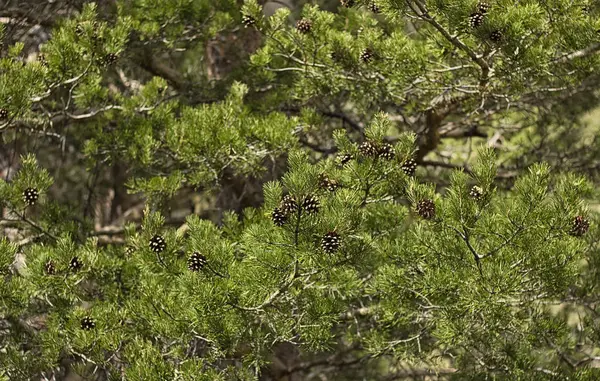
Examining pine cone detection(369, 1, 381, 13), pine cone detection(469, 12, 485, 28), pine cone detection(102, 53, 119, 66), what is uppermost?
pine cone detection(469, 12, 485, 28)

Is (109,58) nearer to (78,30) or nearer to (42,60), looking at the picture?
(78,30)

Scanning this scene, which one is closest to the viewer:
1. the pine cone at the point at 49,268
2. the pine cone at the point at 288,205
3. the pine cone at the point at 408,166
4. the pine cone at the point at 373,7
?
the pine cone at the point at 288,205

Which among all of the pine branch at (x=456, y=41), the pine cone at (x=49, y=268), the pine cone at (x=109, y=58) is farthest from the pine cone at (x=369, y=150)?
the pine cone at (x=109, y=58)

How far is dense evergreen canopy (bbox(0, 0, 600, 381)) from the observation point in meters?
3.08

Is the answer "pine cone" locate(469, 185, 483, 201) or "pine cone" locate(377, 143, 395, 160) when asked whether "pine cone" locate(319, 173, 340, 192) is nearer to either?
"pine cone" locate(377, 143, 395, 160)

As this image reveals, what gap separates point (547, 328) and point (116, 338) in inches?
80.1

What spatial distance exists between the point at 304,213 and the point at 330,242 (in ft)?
0.58

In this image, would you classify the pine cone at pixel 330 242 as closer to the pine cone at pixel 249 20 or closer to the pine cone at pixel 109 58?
the pine cone at pixel 249 20

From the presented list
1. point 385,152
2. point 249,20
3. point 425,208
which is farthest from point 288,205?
point 249,20

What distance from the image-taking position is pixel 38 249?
3688 mm

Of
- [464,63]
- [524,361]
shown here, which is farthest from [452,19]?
[524,361]

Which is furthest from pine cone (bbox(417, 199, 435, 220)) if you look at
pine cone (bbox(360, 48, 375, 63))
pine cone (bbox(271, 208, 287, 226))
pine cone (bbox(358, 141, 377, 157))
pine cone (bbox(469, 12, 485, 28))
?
pine cone (bbox(360, 48, 375, 63))

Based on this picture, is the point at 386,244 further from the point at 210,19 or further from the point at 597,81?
the point at 597,81

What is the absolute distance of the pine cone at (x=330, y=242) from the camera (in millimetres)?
2938
